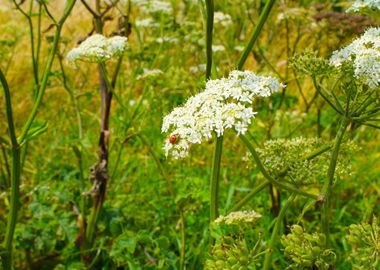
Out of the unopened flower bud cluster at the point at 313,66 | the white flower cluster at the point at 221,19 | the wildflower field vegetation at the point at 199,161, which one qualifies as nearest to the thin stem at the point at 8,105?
the wildflower field vegetation at the point at 199,161

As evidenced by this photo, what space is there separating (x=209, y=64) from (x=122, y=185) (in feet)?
7.25

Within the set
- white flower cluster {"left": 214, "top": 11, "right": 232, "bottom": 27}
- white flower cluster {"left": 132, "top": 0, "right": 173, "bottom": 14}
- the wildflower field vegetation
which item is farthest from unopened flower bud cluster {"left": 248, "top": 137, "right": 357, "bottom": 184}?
white flower cluster {"left": 214, "top": 11, "right": 232, "bottom": 27}

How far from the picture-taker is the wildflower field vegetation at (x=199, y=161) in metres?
1.85

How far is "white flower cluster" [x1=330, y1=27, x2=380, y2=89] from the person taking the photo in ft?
6.05

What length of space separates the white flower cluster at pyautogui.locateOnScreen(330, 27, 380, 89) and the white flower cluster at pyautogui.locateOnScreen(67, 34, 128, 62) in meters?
1.16

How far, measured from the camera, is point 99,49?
2.80m

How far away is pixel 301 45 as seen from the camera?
21.3 feet

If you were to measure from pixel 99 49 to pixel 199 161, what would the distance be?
6.54 ft

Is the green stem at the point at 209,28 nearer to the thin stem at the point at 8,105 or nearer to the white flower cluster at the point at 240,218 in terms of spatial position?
the white flower cluster at the point at 240,218

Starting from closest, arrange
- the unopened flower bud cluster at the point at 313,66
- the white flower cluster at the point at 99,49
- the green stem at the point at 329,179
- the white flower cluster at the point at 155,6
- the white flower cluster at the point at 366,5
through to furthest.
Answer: the green stem at the point at 329,179, the unopened flower bud cluster at the point at 313,66, the white flower cluster at the point at 366,5, the white flower cluster at the point at 99,49, the white flower cluster at the point at 155,6

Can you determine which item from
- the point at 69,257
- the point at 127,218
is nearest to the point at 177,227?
the point at 127,218

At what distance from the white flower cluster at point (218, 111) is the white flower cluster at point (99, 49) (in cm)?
98

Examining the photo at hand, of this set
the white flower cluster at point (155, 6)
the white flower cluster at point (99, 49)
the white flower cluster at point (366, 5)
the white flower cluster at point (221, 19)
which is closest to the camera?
the white flower cluster at point (366, 5)

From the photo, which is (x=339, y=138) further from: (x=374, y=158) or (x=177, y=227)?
(x=374, y=158)
